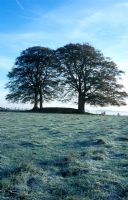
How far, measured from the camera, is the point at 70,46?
213 ft

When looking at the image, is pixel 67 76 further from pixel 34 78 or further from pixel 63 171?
pixel 63 171

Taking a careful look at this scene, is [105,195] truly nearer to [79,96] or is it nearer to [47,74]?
[79,96]

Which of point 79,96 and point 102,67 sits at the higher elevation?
point 102,67

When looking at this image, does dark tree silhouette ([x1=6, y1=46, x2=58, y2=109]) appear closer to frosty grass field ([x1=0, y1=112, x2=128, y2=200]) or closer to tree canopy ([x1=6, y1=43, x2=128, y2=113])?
tree canopy ([x1=6, y1=43, x2=128, y2=113])

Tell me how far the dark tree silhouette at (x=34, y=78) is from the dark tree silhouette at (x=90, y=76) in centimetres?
363

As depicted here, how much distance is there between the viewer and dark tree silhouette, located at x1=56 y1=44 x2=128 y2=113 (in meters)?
61.9

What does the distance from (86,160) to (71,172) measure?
156 cm

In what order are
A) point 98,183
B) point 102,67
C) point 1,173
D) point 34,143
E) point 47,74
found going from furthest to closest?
point 47,74 → point 102,67 → point 34,143 → point 1,173 → point 98,183

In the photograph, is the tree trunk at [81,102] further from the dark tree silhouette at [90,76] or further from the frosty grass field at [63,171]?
the frosty grass field at [63,171]

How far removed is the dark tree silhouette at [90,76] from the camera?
61.9 m

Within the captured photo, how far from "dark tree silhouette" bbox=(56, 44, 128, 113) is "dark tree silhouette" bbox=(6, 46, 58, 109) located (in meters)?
3.63

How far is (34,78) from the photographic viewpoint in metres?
67.9

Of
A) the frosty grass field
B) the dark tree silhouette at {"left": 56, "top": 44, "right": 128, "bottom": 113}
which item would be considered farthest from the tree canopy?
the frosty grass field

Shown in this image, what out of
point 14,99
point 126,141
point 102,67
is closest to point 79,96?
point 102,67
